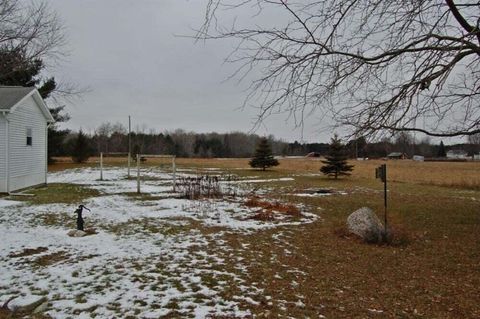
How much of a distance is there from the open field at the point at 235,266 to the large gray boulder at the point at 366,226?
0.29 meters

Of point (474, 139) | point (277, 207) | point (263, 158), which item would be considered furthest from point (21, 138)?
point (263, 158)

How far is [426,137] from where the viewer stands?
7.13 meters

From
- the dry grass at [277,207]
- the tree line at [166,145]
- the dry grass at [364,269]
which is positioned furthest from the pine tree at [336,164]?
the dry grass at [364,269]

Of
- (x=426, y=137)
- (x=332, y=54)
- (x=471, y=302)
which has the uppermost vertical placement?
(x=332, y=54)

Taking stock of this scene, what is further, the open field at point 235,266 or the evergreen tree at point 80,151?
the evergreen tree at point 80,151

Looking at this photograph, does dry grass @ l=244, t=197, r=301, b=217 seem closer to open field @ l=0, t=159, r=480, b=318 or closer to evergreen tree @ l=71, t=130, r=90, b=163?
open field @ l=0, t=159, r=480, b=318

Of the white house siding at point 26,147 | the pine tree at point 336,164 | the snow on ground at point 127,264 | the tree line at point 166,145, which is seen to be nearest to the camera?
the snow on ground at point 127,264

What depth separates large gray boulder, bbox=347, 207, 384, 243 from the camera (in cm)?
771

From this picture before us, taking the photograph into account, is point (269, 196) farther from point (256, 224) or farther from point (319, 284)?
point (319, 284)

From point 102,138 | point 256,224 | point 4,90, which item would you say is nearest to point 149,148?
point 102,138

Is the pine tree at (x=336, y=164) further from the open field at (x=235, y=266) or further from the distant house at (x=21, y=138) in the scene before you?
the distant house at (x=21, y=138)

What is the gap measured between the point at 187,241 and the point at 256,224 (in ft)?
8.30

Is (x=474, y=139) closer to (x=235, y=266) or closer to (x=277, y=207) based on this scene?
(x=277, y=207)

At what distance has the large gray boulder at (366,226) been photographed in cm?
771
